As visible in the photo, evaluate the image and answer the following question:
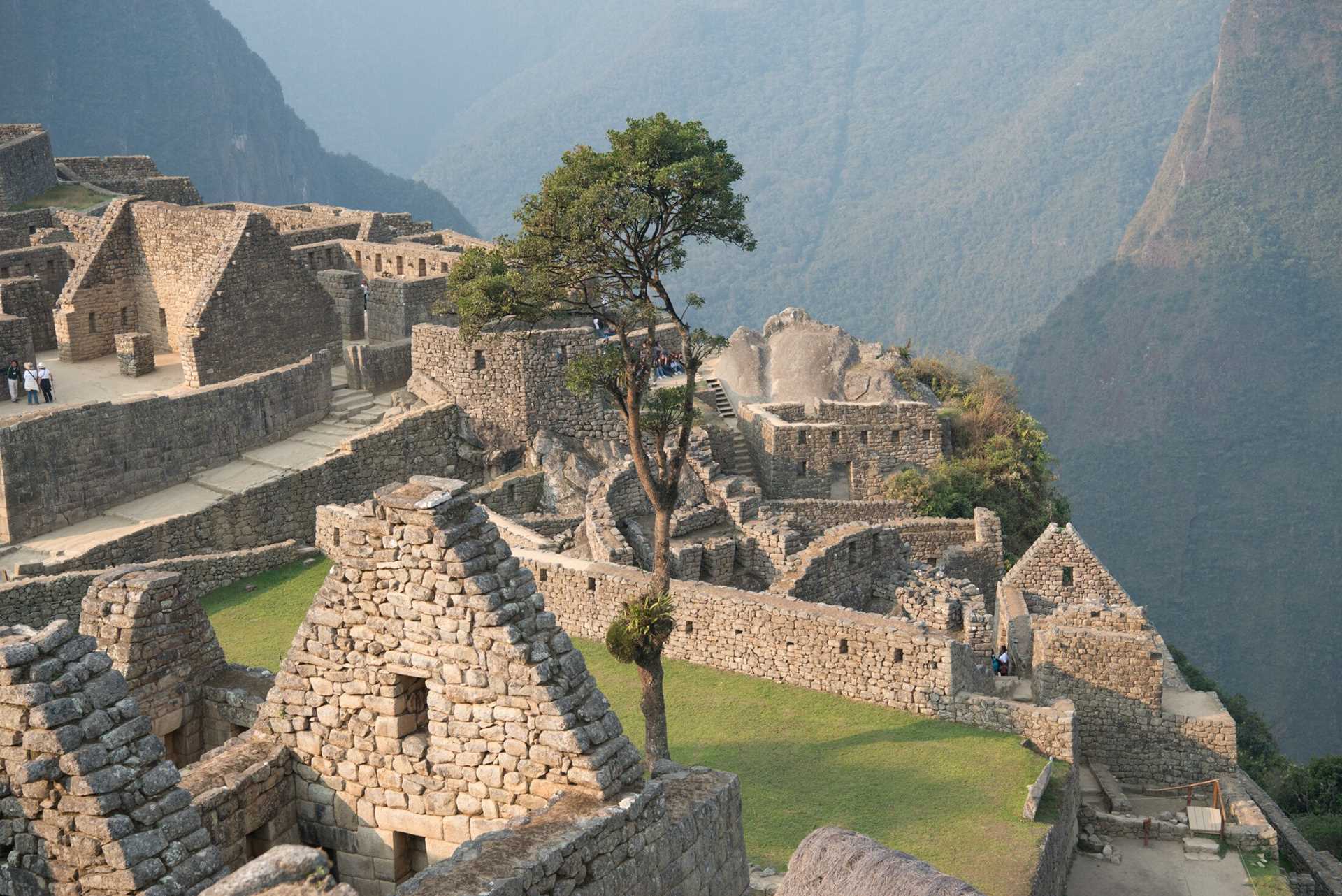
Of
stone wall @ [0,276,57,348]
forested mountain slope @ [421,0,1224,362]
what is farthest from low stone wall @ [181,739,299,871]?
forested mountain slope @ [421,0,1224,362]

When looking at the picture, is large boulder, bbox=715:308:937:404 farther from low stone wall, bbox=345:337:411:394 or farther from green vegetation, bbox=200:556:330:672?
green vegetation, bbox=200:556:330:672

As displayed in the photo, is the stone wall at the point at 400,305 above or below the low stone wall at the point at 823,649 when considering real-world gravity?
above

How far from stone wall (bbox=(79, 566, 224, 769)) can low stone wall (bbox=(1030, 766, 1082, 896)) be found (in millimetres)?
7325

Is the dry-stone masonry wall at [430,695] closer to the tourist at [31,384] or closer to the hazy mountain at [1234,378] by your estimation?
the tourist at [31,384]

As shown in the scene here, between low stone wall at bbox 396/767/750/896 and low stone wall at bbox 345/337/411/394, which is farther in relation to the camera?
low stone wall at bbox 345/337/411/394

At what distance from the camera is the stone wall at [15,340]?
25.9m

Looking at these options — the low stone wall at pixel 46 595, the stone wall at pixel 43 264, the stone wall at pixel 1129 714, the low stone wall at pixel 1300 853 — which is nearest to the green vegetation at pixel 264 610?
the low stone wall at pixel 46 595

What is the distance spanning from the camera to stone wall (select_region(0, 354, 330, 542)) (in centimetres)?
2112

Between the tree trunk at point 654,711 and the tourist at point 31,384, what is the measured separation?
1362 cm

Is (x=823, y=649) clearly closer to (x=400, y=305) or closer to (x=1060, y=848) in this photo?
(x=1060, y=848)

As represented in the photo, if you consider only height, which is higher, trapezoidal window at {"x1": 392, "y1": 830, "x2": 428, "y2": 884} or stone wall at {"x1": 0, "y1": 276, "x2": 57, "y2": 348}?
stone wall at {"x1": 0, "y1": 276, "x2": 57, "y2": 348}

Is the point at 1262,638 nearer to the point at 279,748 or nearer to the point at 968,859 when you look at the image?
the point at 968,859

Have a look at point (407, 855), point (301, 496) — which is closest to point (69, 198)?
point (301, 496)

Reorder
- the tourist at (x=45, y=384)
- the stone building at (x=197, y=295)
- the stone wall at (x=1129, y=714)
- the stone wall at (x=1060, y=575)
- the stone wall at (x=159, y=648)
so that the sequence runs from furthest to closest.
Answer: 1. the stone building at (x=197, y=295)
2. the tourist at (x=45, y=384)
3. the stone wall at (x=1060, y=575)
4. the stone wall at (x=1129, y=714)
5. the stone wall at (x=159, y=648)
